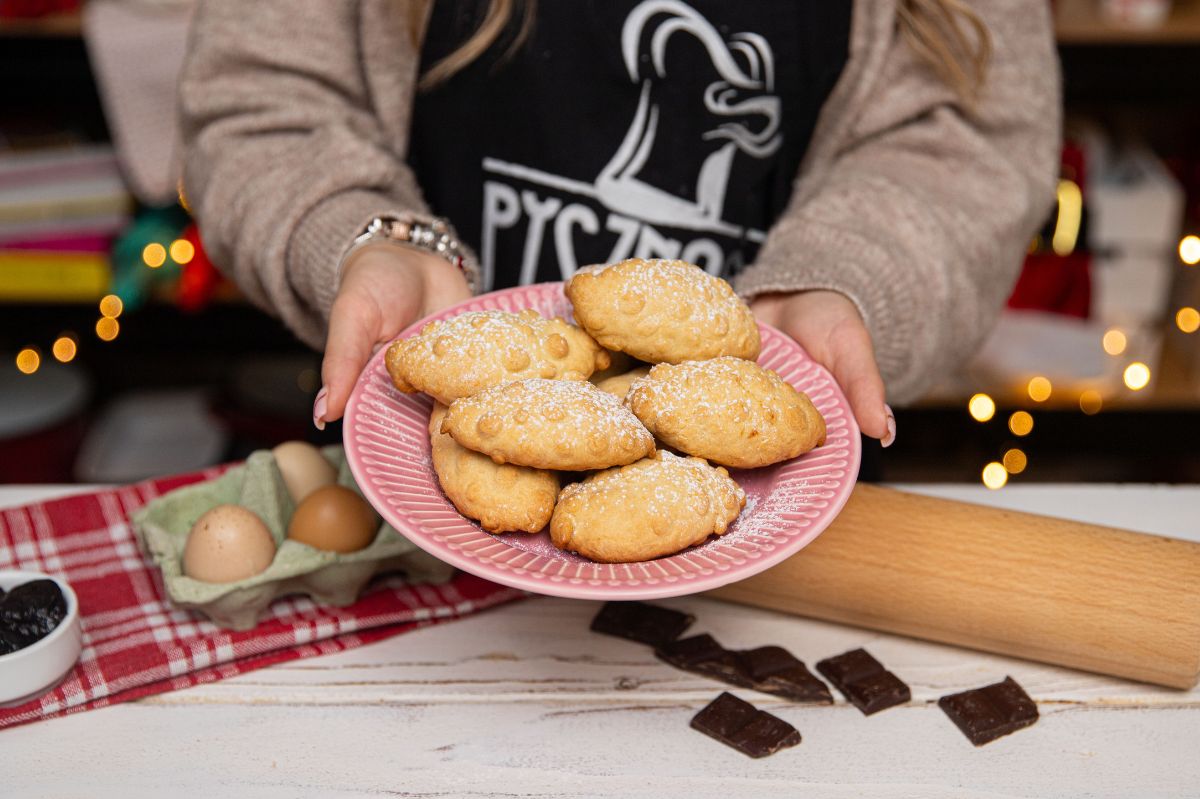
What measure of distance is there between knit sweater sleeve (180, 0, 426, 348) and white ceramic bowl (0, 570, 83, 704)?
1.50ft

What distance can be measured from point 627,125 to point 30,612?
0.83m

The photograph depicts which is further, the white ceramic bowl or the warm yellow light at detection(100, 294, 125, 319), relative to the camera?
the warm yellow light at detection(100, 294, 125, 319)

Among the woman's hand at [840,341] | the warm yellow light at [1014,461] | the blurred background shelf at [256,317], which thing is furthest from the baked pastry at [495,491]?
the warm yellow light at [1014,461]

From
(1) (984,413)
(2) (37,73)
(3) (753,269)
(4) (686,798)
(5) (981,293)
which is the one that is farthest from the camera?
(1) (984,413)

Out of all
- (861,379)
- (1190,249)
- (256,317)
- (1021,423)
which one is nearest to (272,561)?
(861,379)

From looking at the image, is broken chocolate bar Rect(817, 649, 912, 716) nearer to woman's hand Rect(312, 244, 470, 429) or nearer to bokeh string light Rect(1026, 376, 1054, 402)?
woman's hand Rect(312, 244, 470, 429)

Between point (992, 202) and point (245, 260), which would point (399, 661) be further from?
point (992, 202)

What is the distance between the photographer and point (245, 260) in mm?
1389

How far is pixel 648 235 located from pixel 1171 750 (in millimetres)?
788

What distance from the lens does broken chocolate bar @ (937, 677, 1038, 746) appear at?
38.8 inches

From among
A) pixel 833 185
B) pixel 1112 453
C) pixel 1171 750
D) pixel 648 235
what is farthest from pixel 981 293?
pixel 1112 453

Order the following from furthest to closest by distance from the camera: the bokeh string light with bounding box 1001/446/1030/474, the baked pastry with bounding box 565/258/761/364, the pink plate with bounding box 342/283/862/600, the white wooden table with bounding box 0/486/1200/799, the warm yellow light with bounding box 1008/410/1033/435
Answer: the bokeh string light with bounding box 1001/446/1030/474 < the warm yellow light with bounding box 1008/410/1033/435 < the baked pastry with bounding box 565/258/761/364 < the white wooden table with bounding box 0/486/1200/799 < the pink plate with bounding box 342/283/862/600

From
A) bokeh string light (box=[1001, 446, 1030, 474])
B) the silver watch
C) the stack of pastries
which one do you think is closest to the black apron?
the silver watch

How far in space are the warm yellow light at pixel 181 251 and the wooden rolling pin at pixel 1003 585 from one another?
1643 millimetres
